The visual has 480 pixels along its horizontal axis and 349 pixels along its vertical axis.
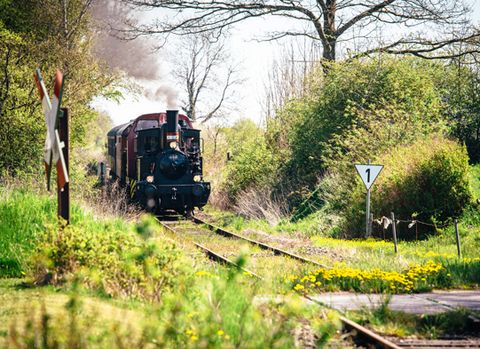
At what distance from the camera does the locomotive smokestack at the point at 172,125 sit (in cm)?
2430

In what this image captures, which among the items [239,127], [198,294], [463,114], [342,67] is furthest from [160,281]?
[239,127]

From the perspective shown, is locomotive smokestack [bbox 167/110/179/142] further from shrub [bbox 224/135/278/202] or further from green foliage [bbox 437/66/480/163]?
green foliage [bbox 437/66/480/163]

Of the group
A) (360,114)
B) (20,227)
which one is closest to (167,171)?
(360,114)

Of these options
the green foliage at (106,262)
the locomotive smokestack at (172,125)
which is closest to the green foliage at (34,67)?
the locomotive smokestack at (172,125)

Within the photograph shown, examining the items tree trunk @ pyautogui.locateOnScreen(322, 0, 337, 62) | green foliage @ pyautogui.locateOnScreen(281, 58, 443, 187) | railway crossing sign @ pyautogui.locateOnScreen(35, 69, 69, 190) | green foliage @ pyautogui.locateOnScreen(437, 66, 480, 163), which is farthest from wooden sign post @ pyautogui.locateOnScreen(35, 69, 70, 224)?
green foliage @ pyautogui.locateOnScreen(437, 66, 480, 163)

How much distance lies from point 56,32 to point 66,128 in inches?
962

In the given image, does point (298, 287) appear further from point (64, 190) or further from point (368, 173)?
point (368, 173)

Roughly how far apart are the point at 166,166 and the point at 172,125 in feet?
4.41

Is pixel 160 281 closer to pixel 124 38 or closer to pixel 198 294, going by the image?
pixel 198 294

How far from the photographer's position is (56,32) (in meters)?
33.8

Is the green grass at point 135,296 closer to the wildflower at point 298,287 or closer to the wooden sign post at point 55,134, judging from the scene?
the wildflower at point 298,287

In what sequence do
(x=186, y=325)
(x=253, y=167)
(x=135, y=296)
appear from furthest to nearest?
(x=253, y=167)
(x=135, y=296)
(x=186, y=325)

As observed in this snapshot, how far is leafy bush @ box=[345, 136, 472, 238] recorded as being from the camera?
20.6 metres

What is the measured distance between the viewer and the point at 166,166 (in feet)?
81.8
